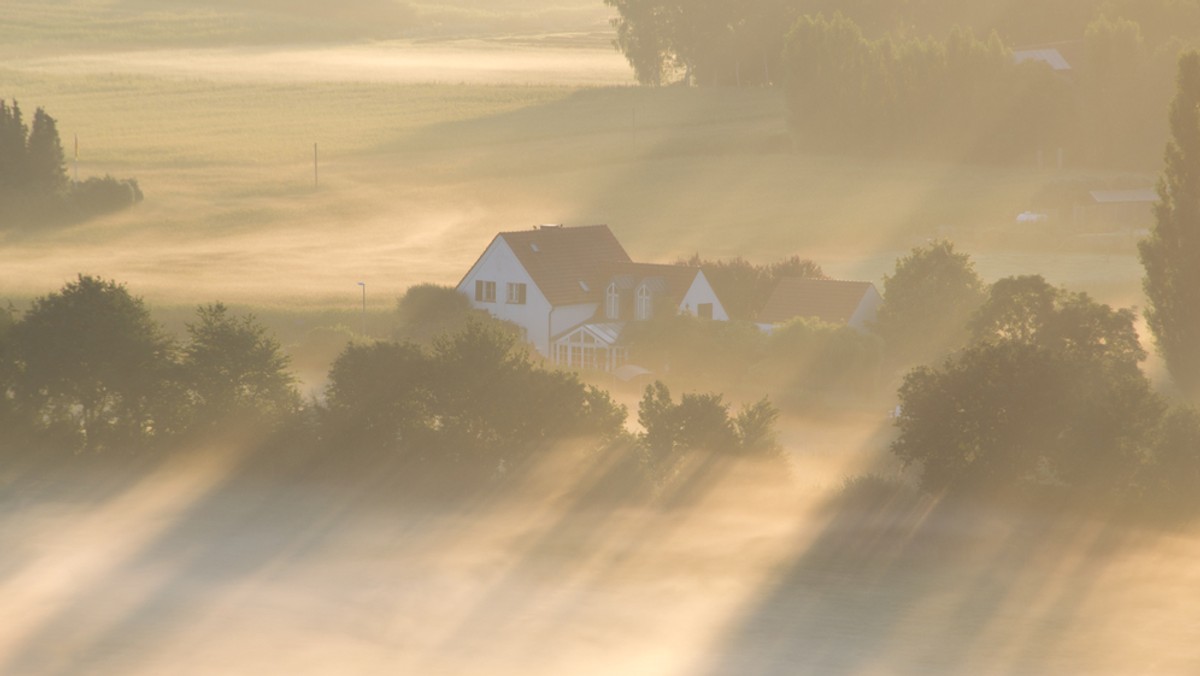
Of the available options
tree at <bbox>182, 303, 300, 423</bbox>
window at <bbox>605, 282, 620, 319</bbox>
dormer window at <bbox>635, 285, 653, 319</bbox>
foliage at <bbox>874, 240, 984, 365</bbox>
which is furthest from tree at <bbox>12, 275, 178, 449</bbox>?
foliage at <bbox>874, 240, 984, 365</bbox>

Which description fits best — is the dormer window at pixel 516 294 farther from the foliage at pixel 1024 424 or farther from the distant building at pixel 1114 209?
the distant building at pixel 1114 209

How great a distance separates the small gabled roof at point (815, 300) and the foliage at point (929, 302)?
115 inches

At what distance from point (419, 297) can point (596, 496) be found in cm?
Result: 3296

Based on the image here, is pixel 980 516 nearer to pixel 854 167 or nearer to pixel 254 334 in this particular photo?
pixel 254 334

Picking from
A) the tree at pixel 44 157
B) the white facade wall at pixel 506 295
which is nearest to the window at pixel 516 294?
the white facade wall at pixel 506 295

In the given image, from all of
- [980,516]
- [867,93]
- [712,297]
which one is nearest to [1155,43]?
[867,93]

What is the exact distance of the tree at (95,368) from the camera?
39875mm

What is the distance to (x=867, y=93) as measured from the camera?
11600 centimetres

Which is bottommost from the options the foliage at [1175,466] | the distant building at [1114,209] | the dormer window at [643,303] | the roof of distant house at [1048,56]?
the distant building at [1114,209]

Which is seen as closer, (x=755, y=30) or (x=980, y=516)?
(x=980, y=516)

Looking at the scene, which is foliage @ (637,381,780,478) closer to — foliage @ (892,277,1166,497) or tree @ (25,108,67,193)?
foliage @ (892,277,1166,497)

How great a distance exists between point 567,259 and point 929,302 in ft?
52.9

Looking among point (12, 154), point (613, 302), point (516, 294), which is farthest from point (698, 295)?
point (12, 154)

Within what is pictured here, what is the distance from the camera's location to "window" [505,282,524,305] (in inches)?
2660
